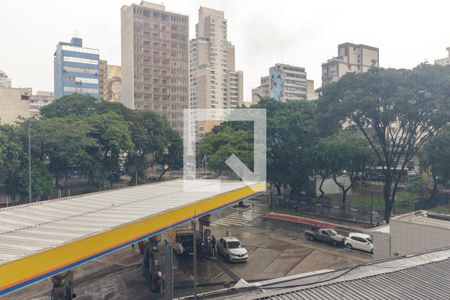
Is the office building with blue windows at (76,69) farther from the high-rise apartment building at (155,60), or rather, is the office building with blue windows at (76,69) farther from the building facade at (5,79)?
the building facade at (5,79)

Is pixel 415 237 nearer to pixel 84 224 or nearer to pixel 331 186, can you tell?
pixel 84 224

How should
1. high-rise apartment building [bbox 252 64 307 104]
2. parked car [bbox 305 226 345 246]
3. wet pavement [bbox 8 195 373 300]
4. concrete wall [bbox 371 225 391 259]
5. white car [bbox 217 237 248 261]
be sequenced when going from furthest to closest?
high-rise apartment building [bbox 252 64 307 104] < parked car [bbox 305 226 345 246] < white car [bbox 217 237 248 261] < concrete wall [bbox 371 225 391 259] < wet pavement [bbox 8 195 373 300]

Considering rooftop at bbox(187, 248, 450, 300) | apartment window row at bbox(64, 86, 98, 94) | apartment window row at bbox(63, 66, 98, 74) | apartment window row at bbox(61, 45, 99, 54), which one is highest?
apartment window row at bbox(61, 45, 99, 54)

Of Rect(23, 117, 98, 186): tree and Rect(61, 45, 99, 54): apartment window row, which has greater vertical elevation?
Rect(61, 45, 99, 54): apartment window row

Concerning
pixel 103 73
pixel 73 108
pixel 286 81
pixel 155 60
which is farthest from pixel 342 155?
pixel 103 73

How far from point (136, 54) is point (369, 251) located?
83.5 metres

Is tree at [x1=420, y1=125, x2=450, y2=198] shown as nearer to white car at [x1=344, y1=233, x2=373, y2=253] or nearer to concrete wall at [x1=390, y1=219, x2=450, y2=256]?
white car at [x1=344, y1=233, x2=373, y2=253]

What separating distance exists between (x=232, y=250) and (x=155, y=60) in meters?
81.9

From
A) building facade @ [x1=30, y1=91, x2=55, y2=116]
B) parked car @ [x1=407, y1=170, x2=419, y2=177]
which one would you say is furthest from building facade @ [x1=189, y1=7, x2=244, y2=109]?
parked car @ [x1=407, y1=170, x2=419, y2=177]

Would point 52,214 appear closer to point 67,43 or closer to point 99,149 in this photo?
point 99,149

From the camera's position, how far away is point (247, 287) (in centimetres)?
912

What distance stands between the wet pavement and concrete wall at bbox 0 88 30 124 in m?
43.0

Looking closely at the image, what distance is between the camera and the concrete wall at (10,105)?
185ft

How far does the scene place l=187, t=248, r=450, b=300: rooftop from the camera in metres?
7.82
